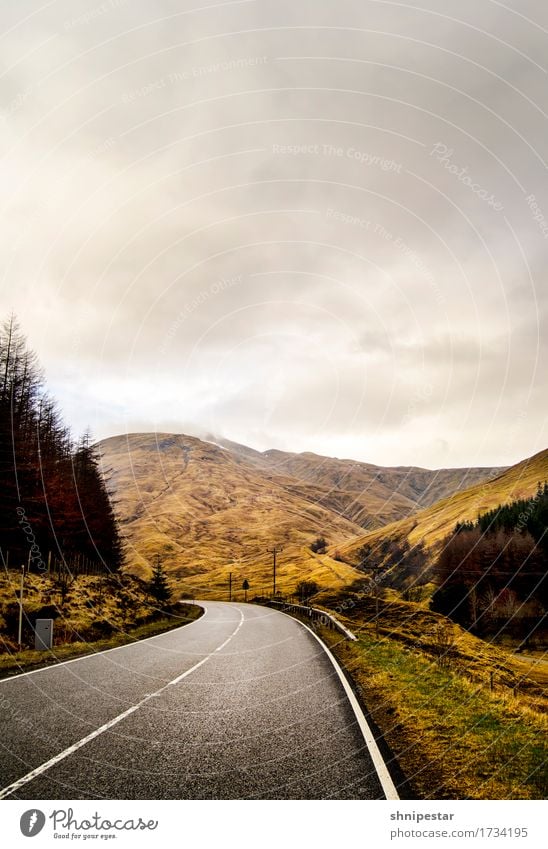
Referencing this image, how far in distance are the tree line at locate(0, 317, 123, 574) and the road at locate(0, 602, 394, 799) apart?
13877 mm

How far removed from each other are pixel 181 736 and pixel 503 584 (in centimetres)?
9013

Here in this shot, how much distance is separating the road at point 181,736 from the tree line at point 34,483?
13.9m

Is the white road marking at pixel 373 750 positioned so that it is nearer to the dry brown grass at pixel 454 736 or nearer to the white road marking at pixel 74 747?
the dry brown grass at pixel 454 736

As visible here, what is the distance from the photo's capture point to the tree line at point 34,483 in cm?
2738

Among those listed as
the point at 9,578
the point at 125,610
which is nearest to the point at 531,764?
the point at 9,578

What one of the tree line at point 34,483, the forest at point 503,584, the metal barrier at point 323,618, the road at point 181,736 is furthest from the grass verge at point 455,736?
the forest at point 503,584

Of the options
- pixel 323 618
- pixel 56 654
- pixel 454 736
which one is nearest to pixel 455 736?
pixel 454 736

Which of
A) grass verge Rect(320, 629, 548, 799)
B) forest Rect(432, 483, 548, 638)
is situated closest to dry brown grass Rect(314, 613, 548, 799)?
grass verge Rect(320, 629, 548, 799)

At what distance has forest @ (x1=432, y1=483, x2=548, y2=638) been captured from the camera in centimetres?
7825

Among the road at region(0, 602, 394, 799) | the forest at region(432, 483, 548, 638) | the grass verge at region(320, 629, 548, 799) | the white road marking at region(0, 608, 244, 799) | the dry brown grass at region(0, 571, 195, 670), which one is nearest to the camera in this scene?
the white road marking at region(0, 608, 244, 799)

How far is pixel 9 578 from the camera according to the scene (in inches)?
957

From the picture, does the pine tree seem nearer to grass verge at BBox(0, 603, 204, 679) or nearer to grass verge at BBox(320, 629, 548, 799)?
grass verge at BBox(0, 603, 204, 679)
